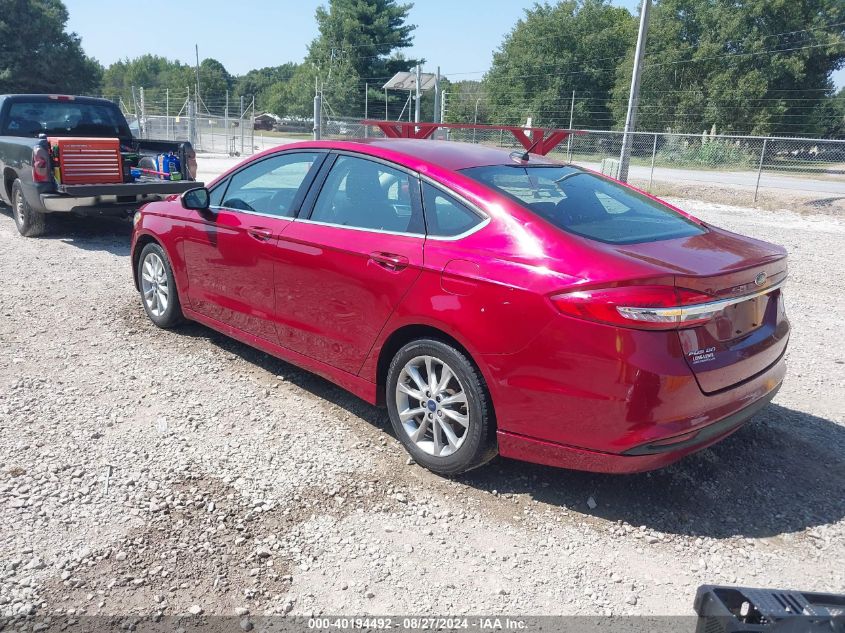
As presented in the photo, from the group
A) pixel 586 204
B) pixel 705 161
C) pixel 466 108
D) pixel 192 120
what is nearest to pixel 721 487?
pixel 586 204

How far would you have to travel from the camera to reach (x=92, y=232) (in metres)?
10.2

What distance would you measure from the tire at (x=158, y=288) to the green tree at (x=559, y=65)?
121 ft

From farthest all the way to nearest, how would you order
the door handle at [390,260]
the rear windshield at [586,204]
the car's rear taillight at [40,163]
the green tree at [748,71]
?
the green tree at [748,71], the car's rear taillight at [40,163], the door handle at [390,260], the rear windshield at [586,204]

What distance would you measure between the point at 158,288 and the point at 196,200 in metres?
1.07

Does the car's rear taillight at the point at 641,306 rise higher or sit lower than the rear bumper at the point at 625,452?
higher

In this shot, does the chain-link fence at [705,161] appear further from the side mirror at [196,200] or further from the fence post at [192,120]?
the side mirror at [196,200]

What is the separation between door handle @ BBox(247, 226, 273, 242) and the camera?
14.4 feet

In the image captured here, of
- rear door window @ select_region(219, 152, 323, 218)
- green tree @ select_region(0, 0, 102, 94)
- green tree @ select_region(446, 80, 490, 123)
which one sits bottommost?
rear door window @ select_region(219, 152, 323, 218)

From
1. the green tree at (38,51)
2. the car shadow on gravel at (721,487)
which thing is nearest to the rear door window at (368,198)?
the car shadow on gravel at (721,487)

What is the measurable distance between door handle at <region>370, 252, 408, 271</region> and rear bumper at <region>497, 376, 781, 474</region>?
0.99m

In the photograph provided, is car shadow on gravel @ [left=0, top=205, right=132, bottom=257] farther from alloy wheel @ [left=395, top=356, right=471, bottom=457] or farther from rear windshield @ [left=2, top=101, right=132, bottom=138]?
alloy wheel @ [left=395, top=356, right=471, bottom=457]

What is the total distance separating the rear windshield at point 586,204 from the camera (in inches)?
135

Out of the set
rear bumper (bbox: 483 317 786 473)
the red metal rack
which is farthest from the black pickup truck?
rear bumper (bbox: 483 317 786 473)

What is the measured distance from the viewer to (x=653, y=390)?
2896 mm
